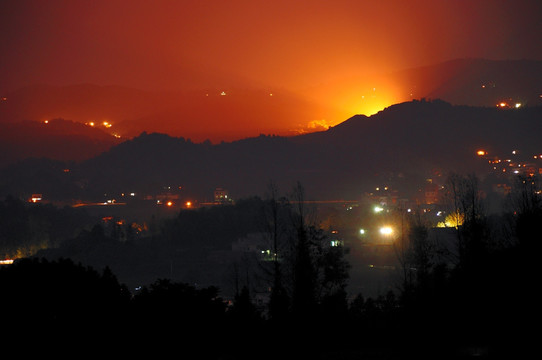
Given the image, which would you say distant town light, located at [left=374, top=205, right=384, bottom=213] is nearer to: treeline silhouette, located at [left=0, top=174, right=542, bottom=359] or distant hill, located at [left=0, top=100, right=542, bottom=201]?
distant hill, located at [left=0, top=100, right=542, bottom=201]

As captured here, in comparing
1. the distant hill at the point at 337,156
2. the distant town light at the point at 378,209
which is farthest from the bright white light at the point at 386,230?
the distant hill at the point at 337,156

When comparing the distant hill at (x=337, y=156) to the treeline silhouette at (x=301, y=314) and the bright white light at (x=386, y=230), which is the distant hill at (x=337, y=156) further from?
the treeline silhouette at (x=301, y=314)

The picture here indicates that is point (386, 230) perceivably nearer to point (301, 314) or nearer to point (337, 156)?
point (301, 314)

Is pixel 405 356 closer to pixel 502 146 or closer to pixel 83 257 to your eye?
pixel 83 257

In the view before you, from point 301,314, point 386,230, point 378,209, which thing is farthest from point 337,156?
point 301,314

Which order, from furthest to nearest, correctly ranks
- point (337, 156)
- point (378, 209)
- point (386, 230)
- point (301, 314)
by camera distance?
point (337, 156) → point (378, 209) → point (386, 230) → point (301, 314)

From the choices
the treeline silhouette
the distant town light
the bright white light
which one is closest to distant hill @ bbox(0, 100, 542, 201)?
the distant town light
